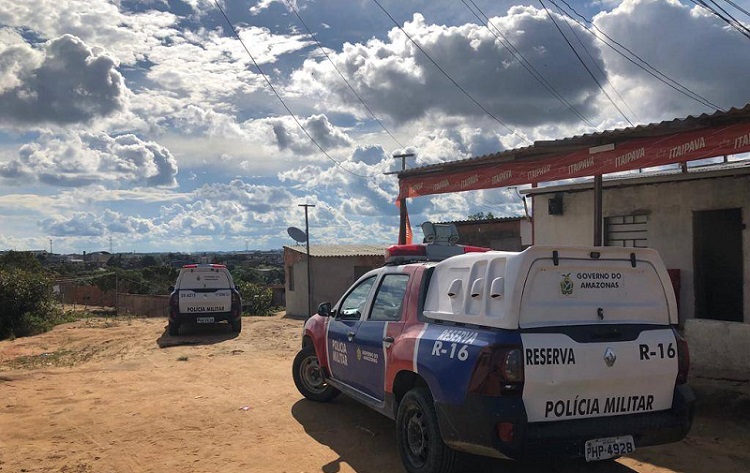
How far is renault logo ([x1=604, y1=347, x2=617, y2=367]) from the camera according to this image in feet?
13.3

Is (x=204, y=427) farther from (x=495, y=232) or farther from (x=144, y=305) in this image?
(x=144, y=305)

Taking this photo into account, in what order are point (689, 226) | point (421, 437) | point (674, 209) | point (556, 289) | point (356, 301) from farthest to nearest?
point (674, 209), point (689, 226), point (356, 301), point (421, 437), point (556, 289)

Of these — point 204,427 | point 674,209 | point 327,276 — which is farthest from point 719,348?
point 327,276

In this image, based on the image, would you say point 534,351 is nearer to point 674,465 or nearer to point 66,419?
point 674,465

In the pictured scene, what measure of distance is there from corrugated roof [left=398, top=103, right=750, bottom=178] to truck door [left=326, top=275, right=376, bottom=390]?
5027 millimetres

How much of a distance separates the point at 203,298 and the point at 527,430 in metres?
11.3

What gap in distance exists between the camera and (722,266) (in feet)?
36.3

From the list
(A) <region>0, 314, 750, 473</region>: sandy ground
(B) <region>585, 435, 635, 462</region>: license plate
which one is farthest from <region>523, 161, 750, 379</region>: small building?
(B) <region>585, 435, 635, 462</region>: license plate

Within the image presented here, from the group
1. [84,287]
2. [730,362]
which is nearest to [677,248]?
[730,362]

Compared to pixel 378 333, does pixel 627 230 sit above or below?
above

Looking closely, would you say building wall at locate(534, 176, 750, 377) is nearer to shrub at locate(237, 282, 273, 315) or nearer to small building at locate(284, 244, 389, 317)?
small building at locate(284, 244, 389, 317)

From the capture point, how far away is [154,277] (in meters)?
40.8

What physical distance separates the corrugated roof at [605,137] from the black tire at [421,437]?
18.8 ft

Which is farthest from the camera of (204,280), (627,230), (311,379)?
(204,280)
